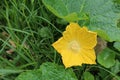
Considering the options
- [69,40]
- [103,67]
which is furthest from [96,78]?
[69,40]

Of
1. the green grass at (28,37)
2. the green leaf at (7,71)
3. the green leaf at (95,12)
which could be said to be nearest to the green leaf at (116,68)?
the green grass at (28,37)

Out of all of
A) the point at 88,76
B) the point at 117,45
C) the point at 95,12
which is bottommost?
the point at 88,76

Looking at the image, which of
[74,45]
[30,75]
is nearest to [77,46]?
[74,45]

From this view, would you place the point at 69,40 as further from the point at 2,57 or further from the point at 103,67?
the point at 2,57

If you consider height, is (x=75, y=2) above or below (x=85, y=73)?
above

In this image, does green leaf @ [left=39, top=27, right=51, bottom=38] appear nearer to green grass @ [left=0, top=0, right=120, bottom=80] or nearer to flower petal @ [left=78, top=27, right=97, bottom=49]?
green grass @ [left=0, top=0, right=120, bottom=80]

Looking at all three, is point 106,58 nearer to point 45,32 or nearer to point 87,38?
point 87,38
